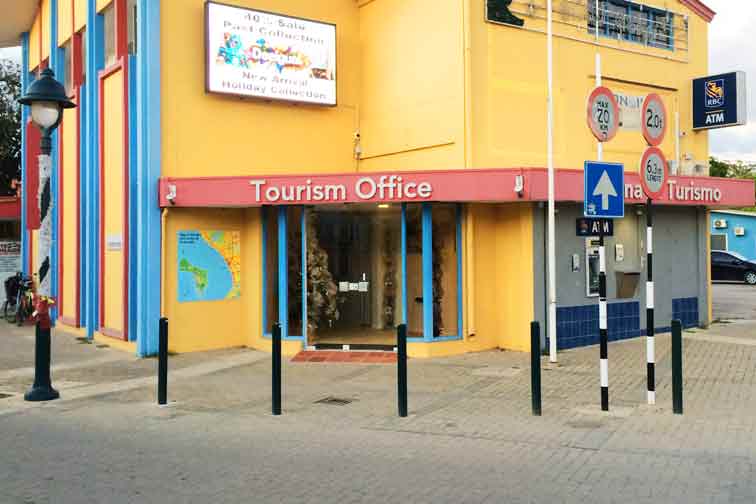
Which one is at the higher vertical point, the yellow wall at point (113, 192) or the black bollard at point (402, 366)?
the yellow wall at point (113, 192)

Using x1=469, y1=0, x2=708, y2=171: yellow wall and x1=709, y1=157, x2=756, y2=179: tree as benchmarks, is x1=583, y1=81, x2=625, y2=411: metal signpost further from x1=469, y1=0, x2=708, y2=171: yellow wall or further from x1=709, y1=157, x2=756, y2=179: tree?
x1=709, y1=157, x2=756, y2=179: tree

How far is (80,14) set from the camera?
1722 centimetres

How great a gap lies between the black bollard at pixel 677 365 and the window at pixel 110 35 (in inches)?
479

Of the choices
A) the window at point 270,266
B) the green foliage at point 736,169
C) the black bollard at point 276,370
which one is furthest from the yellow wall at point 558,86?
the green foliage at point 736,169

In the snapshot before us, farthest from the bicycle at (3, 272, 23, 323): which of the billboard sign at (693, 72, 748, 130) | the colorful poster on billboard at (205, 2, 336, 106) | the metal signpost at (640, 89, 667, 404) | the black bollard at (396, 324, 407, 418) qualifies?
the billboard sign at (693, 72, 748, 130)

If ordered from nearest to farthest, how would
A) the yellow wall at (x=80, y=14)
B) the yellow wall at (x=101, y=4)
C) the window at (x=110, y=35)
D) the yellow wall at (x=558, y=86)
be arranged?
the yellow wall at (x=558, y=86), the yellow wall at (x=101, y=4), the window at (x=110, y=35), the yellow wall at (x=80, y=14)

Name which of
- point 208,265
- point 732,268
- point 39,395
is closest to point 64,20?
point 208,265

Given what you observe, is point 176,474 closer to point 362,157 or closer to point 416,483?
point 416,483

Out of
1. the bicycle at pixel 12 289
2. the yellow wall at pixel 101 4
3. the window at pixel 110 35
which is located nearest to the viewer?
the yellow wall at pixel 101 4

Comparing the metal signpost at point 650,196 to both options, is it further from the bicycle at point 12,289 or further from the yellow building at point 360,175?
the bicycle at point 12,289

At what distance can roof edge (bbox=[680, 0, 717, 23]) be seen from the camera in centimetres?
1678

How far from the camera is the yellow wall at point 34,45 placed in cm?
2107

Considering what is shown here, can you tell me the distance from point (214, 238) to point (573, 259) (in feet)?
21.8

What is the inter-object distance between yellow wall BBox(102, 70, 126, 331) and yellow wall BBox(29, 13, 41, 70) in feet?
23.5
